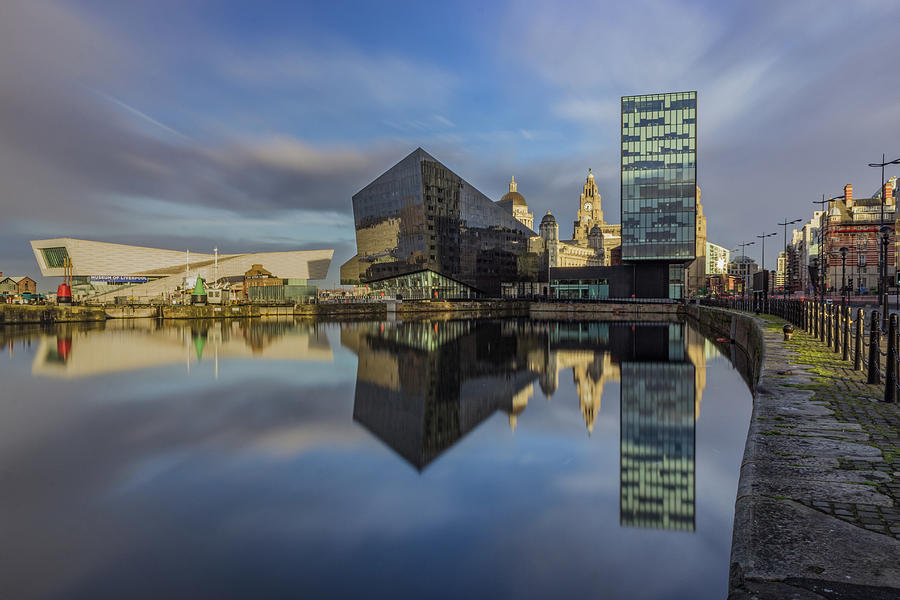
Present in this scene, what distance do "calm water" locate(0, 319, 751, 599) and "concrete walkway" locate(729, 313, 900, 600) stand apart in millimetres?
1216

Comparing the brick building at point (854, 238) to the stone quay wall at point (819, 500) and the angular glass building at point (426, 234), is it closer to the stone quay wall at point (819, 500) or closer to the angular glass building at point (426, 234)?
the angular glass building at point (426, 234)

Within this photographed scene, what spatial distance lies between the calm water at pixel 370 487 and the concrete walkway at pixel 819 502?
1.22m

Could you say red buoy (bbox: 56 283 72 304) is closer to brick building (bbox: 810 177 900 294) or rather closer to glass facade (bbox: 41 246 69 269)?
glass facade (bbox: 41 246 69 269)

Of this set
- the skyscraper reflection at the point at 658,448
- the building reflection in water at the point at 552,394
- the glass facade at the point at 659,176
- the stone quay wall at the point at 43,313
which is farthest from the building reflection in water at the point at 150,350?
the glass facade at the point at 659,176

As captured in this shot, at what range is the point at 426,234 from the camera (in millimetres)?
83500

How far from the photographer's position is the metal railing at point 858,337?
10461 mm

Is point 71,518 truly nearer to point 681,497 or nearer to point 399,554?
point 399,554

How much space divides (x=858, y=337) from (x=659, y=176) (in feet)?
231

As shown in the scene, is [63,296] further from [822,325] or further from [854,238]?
[854,238]

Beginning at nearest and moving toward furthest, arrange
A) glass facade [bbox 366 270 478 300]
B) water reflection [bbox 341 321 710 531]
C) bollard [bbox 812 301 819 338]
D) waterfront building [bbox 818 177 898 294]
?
water reflection [bbox 341 321 710 531] → bollard [bbox 812 301 819 338] → glass facade [bbox 366 270 478 300] → waterfront building [bbox 818 177 898 294]

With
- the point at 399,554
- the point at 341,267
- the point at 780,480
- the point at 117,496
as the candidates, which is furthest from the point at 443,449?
the point at 341,267

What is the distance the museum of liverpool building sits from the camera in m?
97.2

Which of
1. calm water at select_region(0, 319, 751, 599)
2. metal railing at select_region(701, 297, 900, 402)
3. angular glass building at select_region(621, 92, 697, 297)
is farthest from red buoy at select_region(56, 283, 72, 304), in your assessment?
angular glass building at select_region(621, 92, 697, 297)

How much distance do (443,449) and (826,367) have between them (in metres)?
10.9
